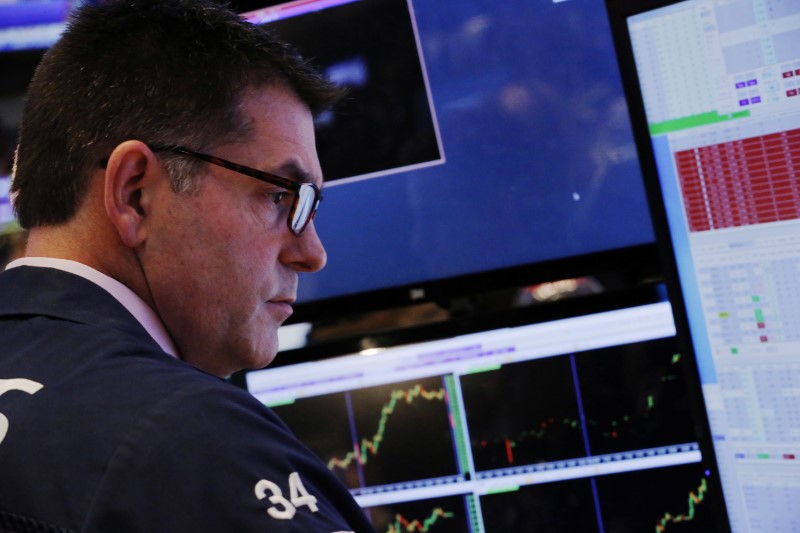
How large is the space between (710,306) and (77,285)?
611mm

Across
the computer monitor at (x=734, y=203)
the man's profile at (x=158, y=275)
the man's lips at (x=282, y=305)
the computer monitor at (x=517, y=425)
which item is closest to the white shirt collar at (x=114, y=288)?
the man's profile at (x=158, y=275)

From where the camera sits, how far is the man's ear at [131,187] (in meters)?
0.71

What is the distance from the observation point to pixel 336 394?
1126 mm

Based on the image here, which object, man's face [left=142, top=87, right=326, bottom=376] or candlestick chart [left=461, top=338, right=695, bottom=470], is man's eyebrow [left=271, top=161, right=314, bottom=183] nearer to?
man's face [left=142, top=87, right=326, bottom=376]

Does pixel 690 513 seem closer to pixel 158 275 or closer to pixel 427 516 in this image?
pixel 427 516

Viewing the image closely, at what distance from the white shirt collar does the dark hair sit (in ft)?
0.16

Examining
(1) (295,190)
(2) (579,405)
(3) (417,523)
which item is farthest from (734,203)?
(3) (417,523)

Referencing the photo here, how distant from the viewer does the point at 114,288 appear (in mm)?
709

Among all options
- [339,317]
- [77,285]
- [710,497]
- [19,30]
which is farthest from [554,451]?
[19,30]

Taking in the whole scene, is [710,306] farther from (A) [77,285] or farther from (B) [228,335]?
(A) [77,285]

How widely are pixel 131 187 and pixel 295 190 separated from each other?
0.15 metres

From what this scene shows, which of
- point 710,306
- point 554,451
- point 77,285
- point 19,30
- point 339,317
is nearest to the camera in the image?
point 77,285

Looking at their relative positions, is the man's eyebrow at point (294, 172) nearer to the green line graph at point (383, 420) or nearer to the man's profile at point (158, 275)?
the man's profile at point (158, 275)

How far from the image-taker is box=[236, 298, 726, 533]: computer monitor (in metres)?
1.02
